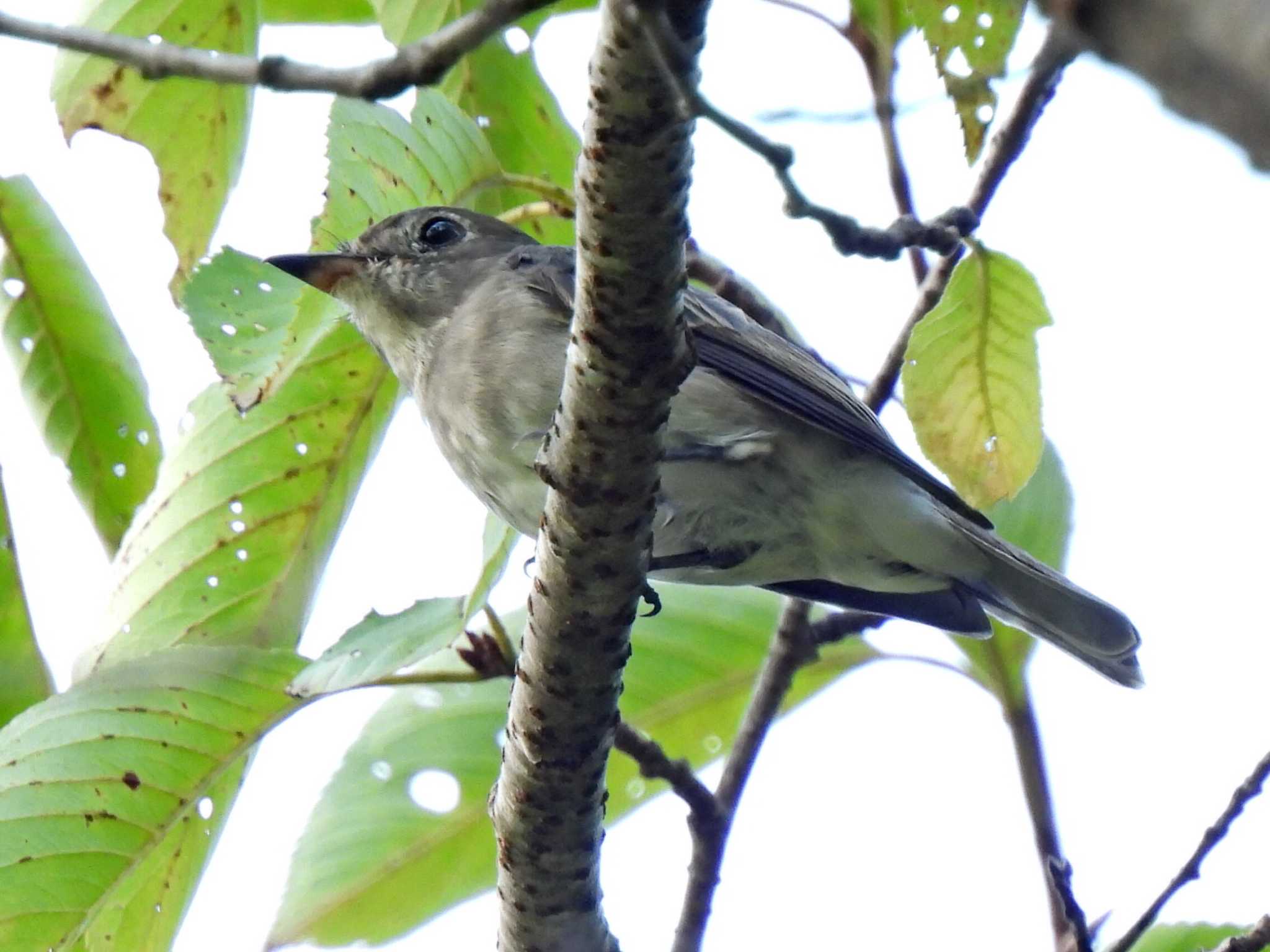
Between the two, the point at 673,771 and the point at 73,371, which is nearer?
the point at 673,771

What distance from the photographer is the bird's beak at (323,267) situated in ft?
13.0

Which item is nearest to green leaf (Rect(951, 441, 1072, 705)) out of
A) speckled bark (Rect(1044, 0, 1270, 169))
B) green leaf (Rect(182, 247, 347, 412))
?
green leaf (Rect(182, 247, 347, 412))

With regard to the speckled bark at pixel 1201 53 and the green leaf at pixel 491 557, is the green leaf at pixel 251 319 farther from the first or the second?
the speckled bark at pixel 1201 53

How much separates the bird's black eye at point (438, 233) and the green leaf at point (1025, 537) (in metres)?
1.71

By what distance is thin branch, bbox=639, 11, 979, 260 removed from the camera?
125cm

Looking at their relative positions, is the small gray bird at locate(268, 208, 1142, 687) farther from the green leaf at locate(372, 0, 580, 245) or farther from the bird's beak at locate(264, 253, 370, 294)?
the green leaf at locate(372, 0, 580, 245)

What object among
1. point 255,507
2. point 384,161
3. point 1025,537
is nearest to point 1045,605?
point 1025,537

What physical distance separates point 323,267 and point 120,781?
66.4 inches

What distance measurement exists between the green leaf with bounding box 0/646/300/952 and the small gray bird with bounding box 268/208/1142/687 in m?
0.79

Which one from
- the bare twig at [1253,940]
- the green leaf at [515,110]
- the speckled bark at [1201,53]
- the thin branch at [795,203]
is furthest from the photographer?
the green leaf at [515,110]

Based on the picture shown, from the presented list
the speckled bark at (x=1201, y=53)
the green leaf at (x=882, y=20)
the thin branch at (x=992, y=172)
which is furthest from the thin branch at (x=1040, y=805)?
the speckled bark at (x=1201, y=53)

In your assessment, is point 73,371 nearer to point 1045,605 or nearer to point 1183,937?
point 1045,605

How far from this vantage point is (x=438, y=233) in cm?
433

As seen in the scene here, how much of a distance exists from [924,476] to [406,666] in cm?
174
